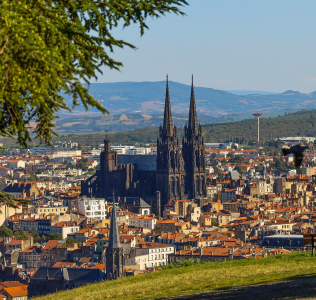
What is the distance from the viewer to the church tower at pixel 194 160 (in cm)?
9619

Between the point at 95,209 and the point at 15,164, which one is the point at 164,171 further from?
the point at 15,164

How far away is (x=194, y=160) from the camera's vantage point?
96.1m

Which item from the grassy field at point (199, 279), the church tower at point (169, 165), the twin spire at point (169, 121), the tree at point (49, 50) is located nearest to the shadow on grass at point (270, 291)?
the grassy field at point (199, 279)

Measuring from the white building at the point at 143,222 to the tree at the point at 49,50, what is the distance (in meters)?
71.4

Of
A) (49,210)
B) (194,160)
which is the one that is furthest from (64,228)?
(194,160)

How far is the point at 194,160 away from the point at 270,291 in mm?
80076

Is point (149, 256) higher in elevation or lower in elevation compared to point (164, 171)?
lower

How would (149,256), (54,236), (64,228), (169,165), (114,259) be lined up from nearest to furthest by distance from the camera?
1. (114,259)
2. (149,256)
3. (54,236)
4. (64,228)
5. (169,165)

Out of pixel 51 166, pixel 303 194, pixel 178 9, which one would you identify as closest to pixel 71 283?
pixel 178 9

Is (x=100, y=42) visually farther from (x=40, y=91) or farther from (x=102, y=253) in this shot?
(x=102, y=253)

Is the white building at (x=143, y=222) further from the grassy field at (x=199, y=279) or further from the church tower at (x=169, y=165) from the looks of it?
the grassy field at (x=199, y=279)

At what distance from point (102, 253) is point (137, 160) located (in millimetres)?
38205

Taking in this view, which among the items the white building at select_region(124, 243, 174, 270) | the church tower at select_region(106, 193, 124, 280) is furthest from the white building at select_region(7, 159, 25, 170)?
the church tower at select_region(106, 193, 124, 280)

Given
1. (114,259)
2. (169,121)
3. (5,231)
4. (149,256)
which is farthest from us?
(169,121)
